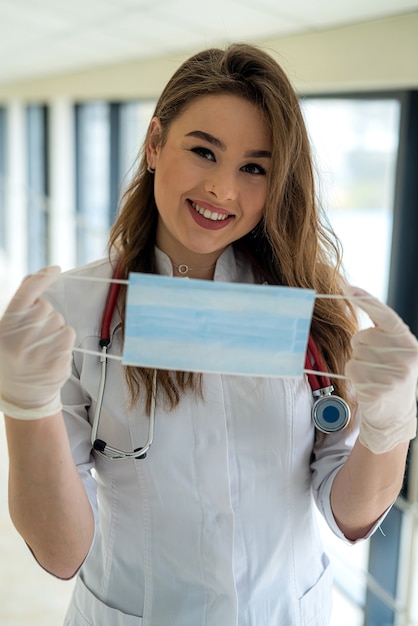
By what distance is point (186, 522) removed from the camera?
3.61ft

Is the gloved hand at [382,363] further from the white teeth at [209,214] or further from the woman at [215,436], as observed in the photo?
the white teeth at [209,214]

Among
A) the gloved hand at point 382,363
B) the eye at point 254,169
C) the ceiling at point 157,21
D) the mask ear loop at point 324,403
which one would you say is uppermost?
the ceiling at point 157,21

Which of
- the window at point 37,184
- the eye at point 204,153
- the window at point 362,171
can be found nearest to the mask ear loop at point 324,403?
the eye at point 204,153

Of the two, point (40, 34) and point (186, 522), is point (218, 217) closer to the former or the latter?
point (186, 522)

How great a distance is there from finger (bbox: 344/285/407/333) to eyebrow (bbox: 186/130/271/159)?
0.30 metres

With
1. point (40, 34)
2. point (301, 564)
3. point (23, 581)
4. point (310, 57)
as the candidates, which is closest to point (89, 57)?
point (40, 34)

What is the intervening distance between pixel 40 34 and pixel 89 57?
68 cm

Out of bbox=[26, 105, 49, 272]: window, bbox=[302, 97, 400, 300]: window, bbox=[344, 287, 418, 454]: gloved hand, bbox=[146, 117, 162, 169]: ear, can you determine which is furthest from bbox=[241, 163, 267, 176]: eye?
bbox=[26, 105, 49, 272]: window

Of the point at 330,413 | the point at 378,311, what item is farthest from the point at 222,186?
the point at 330,413

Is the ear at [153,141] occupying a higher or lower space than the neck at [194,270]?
higher

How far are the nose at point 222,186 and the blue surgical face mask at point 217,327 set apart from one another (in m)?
0.19

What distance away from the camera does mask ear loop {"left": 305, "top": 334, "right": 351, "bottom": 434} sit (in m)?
1.09

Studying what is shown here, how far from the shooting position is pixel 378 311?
936 millimetres

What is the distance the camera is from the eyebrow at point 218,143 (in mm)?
1073
